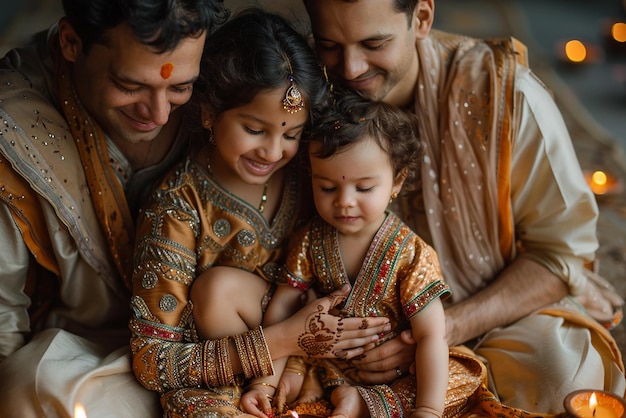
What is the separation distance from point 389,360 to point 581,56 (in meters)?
4.05

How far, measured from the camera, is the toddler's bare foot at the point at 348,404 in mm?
2047

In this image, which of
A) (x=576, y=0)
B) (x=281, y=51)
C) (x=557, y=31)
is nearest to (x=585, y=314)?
(x=281, y=51)

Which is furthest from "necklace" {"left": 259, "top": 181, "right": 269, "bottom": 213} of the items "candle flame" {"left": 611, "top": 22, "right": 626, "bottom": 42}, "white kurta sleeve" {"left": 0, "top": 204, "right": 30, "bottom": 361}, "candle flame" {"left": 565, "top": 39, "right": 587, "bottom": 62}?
"candle flame" {"left": 611, "top": 22, "right": 626, "bottom": 42}

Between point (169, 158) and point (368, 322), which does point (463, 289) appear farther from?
point (169, 158)

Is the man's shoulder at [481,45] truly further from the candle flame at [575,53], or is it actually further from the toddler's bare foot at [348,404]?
the candle flame at [575,53]

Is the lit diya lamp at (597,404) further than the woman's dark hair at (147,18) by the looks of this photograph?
No

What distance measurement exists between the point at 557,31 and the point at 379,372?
4.82m

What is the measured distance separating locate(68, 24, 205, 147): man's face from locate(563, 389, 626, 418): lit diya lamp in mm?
1233

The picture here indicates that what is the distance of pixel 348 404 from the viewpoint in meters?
2.07

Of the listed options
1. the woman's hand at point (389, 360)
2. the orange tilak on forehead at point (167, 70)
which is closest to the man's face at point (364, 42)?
the orange tilak on forehead at point (167, 70)

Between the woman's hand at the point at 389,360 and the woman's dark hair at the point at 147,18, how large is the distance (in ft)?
3.24

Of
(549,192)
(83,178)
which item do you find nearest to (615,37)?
(549,192)

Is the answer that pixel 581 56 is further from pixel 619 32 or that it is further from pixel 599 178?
pixel 599 178

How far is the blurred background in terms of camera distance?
3.80 metres
